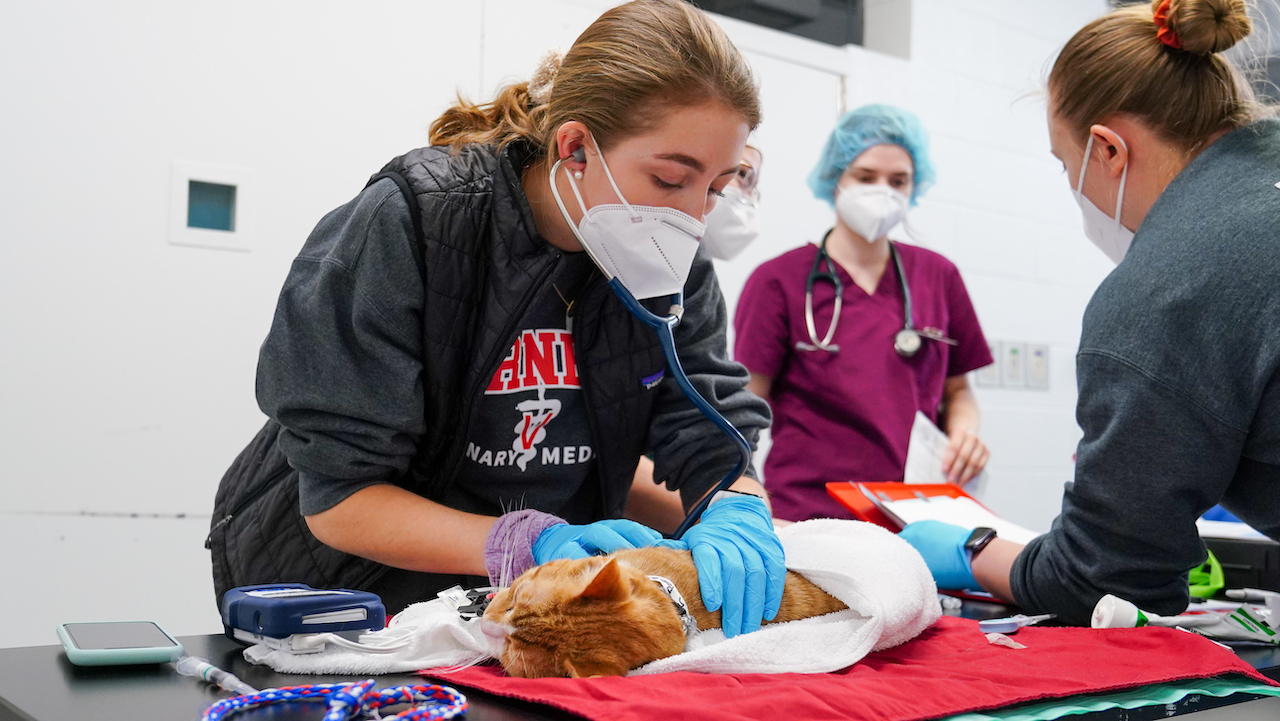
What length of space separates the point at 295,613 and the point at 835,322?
5.34 ft

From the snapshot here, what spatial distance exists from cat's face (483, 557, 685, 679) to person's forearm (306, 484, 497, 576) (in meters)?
0.26

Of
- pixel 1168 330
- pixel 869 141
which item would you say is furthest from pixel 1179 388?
pixel 869 141

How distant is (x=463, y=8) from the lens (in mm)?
2561

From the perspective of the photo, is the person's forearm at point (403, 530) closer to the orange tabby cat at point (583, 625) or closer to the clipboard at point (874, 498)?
the orange tabby cat at point (583, 625)

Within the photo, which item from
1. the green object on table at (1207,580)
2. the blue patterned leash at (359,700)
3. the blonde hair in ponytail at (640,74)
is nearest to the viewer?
the blue patterned leash at (359,700)

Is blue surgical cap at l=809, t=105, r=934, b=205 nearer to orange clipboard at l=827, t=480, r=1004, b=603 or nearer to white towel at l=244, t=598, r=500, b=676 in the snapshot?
orange clipboard at l=827, t=480, r=1004, b=603

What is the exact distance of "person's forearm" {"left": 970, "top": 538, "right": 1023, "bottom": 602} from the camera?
1.20m

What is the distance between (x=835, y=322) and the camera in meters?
2.18

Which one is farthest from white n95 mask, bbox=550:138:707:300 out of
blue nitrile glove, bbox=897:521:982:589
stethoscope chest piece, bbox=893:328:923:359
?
stethoscope chest piece, bbox=893:328:923:359

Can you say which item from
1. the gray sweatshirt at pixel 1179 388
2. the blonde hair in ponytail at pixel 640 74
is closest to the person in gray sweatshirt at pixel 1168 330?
the gray sweatshirt at pixel 1179 388

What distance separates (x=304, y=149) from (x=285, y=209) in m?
0.16

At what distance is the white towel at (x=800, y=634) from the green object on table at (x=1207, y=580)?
2.10 feet

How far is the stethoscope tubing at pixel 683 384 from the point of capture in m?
1.18

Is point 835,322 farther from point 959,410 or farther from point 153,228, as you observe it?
point 153,228
